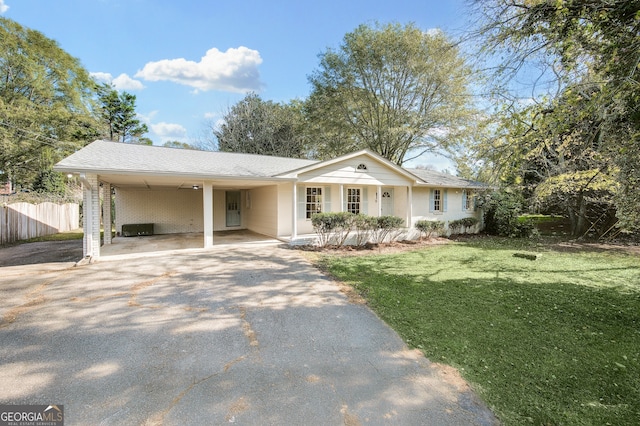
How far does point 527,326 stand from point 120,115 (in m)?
33.6

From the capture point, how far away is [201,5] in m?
10.0

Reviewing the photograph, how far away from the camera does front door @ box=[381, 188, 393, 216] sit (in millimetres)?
15156

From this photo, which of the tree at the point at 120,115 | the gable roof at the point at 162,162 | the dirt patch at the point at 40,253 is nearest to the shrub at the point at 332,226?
the gable roof at the point at 162,162

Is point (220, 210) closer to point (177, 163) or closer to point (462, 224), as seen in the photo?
point (177, 163)

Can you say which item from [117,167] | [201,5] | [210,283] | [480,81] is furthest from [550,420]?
[201,5]

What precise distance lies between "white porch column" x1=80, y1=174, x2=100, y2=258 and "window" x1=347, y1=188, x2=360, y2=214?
9.68 metres

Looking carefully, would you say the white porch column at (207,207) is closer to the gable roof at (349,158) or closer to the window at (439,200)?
the gable roof at (349,158)

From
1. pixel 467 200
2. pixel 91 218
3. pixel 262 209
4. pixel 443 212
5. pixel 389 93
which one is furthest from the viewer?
pixel 389 93

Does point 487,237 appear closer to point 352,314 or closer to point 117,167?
point 352,314

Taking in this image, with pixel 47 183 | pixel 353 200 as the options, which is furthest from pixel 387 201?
pixel 47 183

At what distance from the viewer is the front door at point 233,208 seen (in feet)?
50.8

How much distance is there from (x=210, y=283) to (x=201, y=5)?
9.90m

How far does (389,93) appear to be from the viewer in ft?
64.4

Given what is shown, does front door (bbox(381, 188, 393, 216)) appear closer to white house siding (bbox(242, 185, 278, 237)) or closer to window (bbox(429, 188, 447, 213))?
window (bbox(429, 188, 447, 213))
